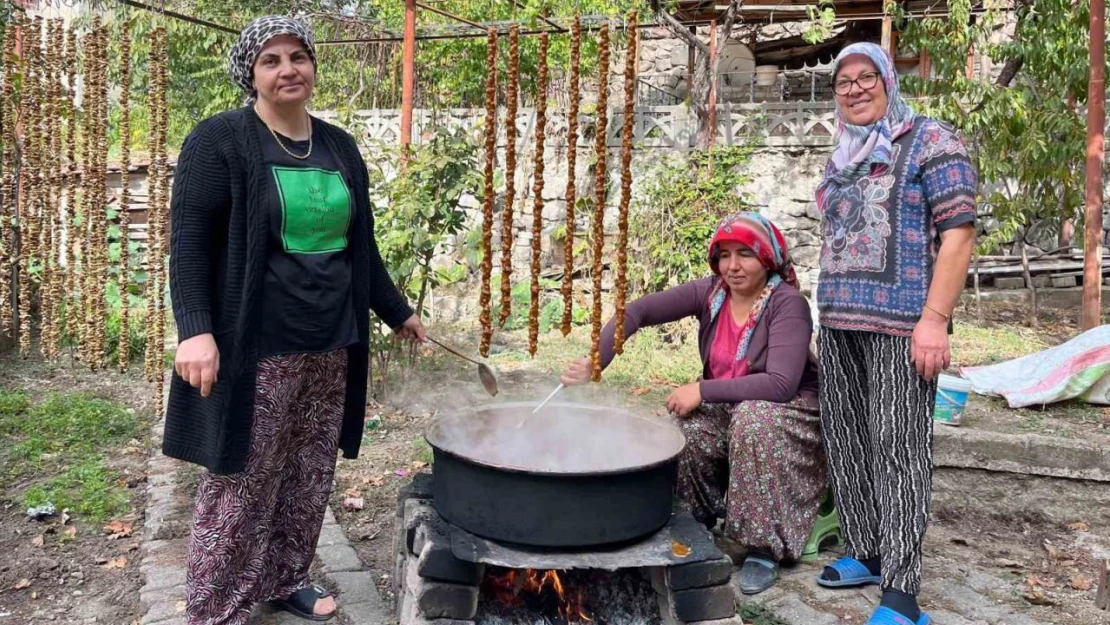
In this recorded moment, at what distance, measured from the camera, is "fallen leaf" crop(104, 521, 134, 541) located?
3482 mm

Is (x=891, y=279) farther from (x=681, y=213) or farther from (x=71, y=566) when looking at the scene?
(x=681, y=213)

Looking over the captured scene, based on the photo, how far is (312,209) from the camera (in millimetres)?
2348

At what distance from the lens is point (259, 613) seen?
2.73 metres

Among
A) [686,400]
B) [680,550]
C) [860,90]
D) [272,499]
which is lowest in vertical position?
[680,550]

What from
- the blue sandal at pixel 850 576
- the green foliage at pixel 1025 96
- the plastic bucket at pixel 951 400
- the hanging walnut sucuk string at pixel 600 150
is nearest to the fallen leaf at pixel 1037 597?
the blue sandal at pixel 850 576

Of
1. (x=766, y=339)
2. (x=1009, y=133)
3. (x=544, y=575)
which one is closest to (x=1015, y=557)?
(x=766, y=339)

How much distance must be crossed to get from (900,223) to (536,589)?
5.49 ft

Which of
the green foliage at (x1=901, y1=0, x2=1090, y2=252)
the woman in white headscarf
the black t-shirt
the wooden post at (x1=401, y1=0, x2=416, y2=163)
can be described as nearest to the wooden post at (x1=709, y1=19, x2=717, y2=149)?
the green foliage at (x1=901, y1=0, x2=1090, y2=252)

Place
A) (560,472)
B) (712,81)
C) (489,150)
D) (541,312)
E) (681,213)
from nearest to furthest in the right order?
(560,472), (489,150), (541,312), (681,213), (712,81)

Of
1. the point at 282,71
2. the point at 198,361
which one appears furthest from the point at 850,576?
the point at 282,71

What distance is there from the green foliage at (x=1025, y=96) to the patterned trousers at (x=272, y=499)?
20.7 ft

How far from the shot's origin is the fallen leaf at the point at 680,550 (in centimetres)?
245

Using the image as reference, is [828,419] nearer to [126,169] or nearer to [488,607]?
[488,607]

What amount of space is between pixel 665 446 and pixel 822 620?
788mm
